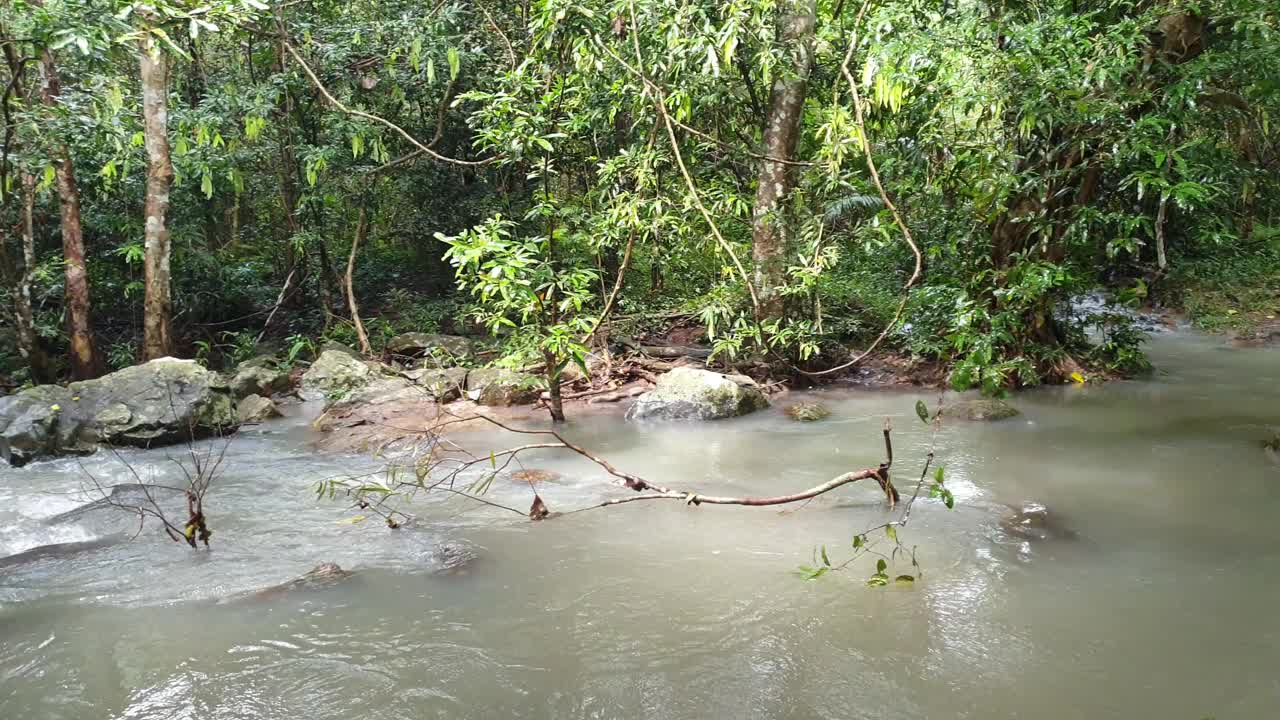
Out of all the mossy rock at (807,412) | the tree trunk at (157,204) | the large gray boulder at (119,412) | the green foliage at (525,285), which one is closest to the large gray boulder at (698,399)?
the mossy rock at (807,412)

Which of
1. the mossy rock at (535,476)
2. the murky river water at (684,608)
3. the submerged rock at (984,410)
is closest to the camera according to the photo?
the murky river water at (684,608)

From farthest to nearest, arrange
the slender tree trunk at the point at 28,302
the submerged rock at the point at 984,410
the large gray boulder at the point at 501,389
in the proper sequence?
the slender tree trunk at the point at 28,302 → the large gray boulder at the point at 501,389 → the submerged rock at the point at 984,410

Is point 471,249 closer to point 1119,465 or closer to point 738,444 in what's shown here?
point 738,444

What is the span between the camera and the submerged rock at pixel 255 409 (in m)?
7.21

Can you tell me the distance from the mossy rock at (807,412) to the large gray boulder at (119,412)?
4.52 meters

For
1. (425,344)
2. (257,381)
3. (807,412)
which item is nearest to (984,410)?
(807,412)

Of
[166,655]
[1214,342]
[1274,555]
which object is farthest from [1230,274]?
[166,655]

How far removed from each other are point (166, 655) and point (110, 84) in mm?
6984

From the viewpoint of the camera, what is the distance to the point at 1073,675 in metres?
2.65

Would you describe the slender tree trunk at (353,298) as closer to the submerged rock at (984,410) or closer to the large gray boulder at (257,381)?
the large gray boulder at (257,381)

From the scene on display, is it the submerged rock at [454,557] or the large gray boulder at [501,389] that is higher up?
the large gray boulder at [501,389]

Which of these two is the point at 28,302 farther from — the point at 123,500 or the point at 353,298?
the point at 123,500

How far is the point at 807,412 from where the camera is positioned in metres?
6.74

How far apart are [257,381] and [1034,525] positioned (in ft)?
22.8
